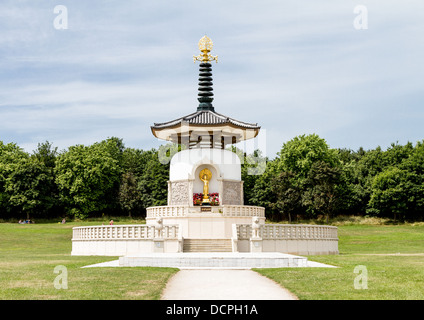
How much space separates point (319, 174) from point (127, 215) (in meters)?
31.1

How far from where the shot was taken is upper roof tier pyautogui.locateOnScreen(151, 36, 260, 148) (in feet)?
134

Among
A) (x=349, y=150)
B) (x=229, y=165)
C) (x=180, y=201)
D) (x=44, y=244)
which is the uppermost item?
(x=349, y=150)

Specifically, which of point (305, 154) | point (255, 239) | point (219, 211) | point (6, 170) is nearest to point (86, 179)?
point (6, 170)

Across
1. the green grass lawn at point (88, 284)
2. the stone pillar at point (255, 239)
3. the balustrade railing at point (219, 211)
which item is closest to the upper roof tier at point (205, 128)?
the balustrade railing at point (219, 211)

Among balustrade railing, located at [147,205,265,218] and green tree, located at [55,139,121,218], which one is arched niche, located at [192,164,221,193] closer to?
balustrade railing, located at [147,205,265,218]

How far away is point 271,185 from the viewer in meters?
74.3

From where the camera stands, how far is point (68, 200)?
244 ft

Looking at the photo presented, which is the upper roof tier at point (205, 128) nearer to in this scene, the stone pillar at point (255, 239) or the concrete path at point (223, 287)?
the stone pillar at point (255, 239)

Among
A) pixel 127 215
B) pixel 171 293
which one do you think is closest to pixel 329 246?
pixel 171 293

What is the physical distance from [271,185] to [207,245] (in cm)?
4303

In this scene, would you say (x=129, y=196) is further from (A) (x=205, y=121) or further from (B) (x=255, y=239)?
(B) (x=255, y=239)
